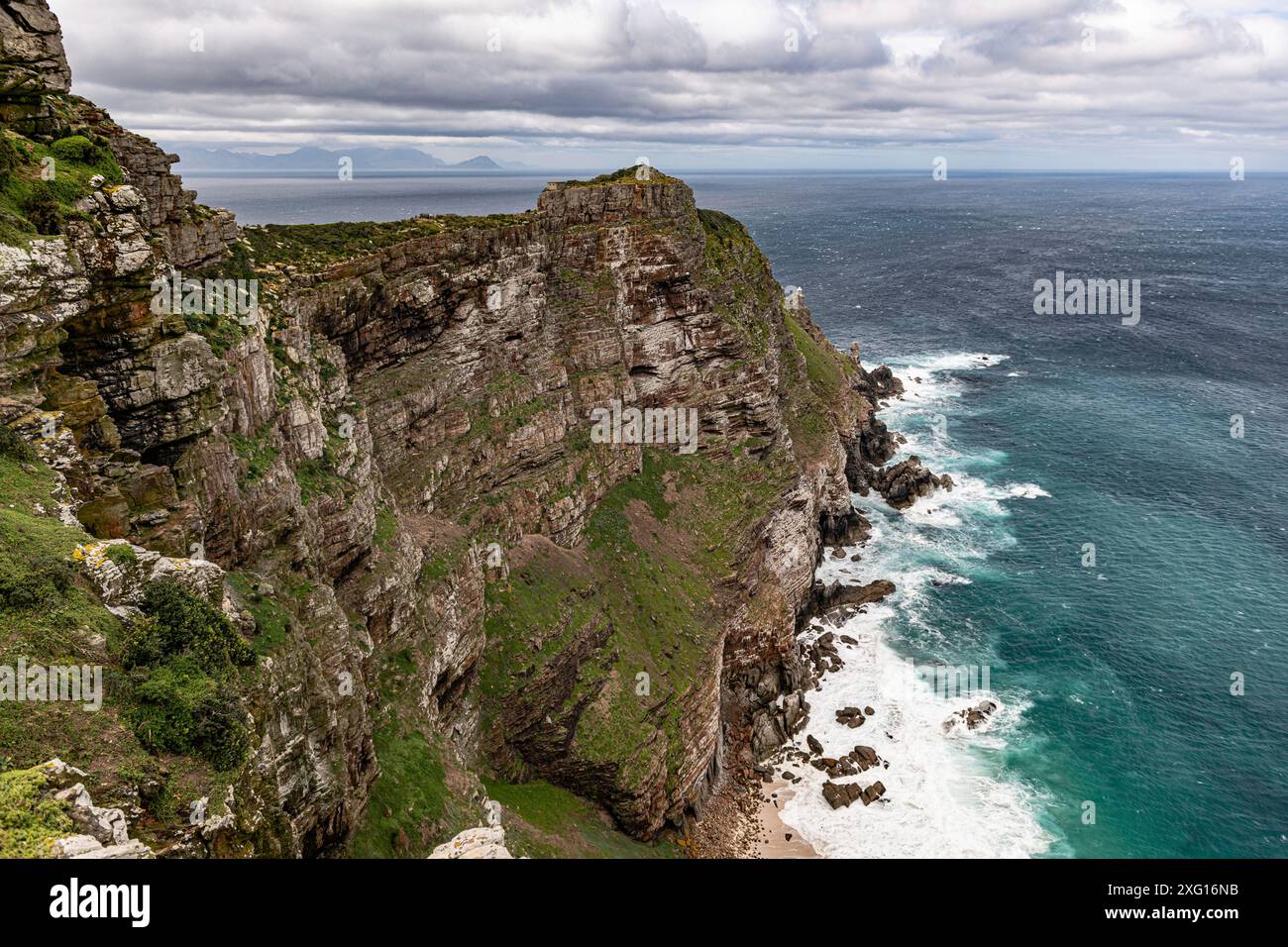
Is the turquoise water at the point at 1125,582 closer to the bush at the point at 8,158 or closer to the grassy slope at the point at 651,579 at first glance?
the grassy slope at the point at 651,579

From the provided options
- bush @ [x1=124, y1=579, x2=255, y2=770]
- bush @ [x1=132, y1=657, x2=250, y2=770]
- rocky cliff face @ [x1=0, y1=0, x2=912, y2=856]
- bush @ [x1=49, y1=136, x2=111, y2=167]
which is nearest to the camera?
bush @ [x1=132, y1=657, x2=250, y2=770]

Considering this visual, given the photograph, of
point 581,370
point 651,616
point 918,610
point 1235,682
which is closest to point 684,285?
point 581,370

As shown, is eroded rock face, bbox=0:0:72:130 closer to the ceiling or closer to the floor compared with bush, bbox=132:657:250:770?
closer to the ceiling

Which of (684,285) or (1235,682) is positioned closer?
(1235,682)

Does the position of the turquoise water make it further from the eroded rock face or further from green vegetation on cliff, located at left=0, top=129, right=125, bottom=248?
the eroded rock face

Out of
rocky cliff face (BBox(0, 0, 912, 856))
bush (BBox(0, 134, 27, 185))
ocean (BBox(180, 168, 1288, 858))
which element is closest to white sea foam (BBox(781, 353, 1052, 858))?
ocean (BBox(180, 168, 1288, 858))

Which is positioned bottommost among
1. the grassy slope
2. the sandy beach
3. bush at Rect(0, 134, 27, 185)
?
the sandy beach

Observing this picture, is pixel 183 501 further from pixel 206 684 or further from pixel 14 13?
pixel 14 13
